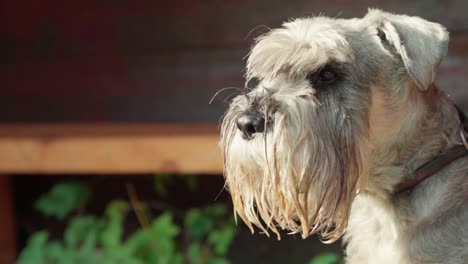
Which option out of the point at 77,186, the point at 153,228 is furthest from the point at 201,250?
the point at 77,186

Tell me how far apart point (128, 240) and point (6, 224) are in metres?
0.76

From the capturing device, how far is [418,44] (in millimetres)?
2627

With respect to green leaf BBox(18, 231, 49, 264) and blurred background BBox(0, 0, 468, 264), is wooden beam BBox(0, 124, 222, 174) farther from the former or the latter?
green leaf BBox(18, 231, 49, 264)

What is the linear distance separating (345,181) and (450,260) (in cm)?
40

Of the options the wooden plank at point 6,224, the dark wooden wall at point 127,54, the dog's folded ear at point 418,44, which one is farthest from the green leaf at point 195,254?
the dog's folded ear at point 418,44

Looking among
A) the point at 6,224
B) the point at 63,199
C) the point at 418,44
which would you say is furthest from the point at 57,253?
the point at 418,44

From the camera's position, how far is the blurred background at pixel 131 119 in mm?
4188

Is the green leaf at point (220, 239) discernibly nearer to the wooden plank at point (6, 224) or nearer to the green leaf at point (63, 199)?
the green leaf at point (63, 199)

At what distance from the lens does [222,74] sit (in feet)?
15.2

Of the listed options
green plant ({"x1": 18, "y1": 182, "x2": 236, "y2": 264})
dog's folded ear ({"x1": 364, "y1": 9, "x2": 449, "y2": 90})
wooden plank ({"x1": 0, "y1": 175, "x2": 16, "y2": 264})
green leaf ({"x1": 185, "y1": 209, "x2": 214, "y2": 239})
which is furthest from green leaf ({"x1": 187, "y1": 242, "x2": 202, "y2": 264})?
dog's folded ear ({"x1": 364, "y1": 9, "x2": 449, "y2": 90})

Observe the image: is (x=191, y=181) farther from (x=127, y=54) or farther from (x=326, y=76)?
(x=326, y=76)

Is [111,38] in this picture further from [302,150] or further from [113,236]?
[302,150]

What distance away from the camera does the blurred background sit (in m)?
4.19

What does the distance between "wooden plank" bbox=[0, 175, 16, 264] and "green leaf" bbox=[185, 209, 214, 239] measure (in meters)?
0.99
